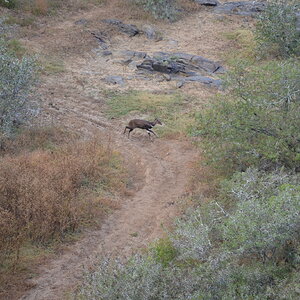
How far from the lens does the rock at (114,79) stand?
61.3 feet

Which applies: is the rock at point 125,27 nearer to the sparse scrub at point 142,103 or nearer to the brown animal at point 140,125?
the sparse scrub at point 142,103

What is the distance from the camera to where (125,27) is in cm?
2441

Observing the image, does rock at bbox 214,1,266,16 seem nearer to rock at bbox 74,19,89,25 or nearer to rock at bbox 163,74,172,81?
rock at bbox 74,19,89,25

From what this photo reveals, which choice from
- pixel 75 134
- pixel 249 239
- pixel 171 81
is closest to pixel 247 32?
pixel 171 81

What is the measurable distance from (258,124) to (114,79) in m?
9.90

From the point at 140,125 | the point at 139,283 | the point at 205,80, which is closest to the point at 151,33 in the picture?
the point at 205,80

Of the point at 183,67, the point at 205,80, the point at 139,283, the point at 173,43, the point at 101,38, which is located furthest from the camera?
the point at 173,43

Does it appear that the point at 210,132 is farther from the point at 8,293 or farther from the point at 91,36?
the point at 91,36

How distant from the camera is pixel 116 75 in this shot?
1934 centimetres

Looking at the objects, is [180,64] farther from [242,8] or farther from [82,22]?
[242,8]

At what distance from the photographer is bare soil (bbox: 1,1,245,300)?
8.41 metres

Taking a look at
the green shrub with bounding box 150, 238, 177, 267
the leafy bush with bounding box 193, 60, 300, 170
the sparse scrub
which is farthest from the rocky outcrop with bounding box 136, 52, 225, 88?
the green shrub with bounding box 150, 238, 177, 267

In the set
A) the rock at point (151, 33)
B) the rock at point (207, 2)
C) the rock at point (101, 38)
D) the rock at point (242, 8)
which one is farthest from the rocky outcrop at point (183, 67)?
the rock at point (207, 2)

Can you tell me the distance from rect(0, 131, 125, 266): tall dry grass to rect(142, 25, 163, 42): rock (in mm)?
12862
